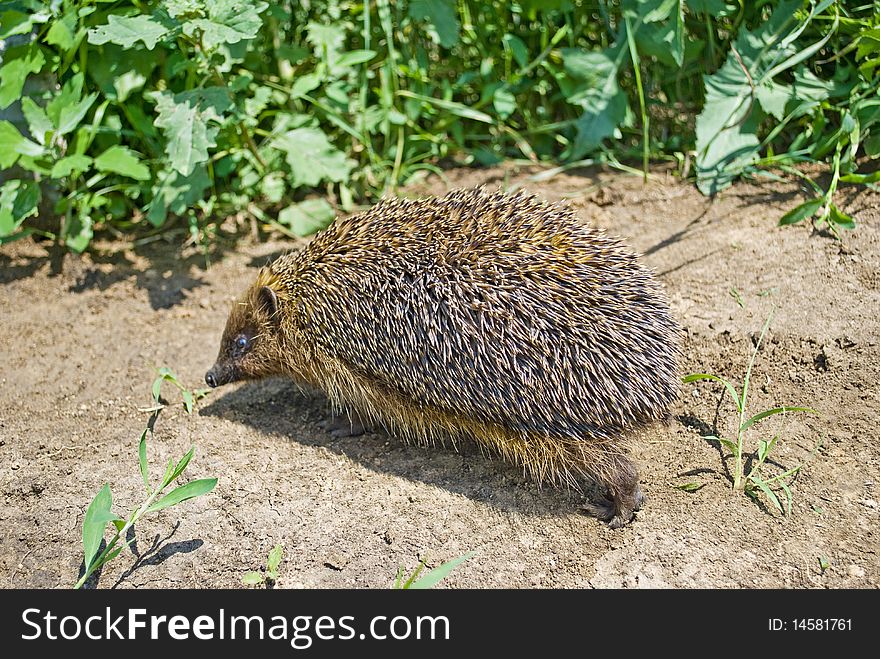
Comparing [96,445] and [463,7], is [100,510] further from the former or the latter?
[463,7]

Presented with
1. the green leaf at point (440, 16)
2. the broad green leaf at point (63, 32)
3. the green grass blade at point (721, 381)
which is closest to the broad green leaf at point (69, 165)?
the broad green leaf at point (63, 32)

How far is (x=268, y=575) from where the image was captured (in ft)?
13.5

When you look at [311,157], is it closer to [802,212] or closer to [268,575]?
[268,575]

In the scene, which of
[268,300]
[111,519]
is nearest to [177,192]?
[268,300]

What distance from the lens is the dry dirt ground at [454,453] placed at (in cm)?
414

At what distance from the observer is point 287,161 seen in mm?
6559

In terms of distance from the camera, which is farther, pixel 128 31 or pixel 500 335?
pixel 128 31

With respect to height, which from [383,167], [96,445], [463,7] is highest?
[463,7]

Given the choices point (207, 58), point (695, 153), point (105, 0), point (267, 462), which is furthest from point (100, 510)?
point (695, 153)

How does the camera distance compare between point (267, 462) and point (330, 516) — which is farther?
point (267, 462)

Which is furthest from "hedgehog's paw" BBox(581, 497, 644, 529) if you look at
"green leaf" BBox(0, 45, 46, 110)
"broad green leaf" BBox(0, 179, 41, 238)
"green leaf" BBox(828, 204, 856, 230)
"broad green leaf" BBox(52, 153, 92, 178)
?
"green leaf" BBox(0, 45, 46, 110)

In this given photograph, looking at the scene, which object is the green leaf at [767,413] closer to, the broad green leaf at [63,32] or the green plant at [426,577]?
the green plant at [426,577]

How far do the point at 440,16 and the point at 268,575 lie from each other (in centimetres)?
451
